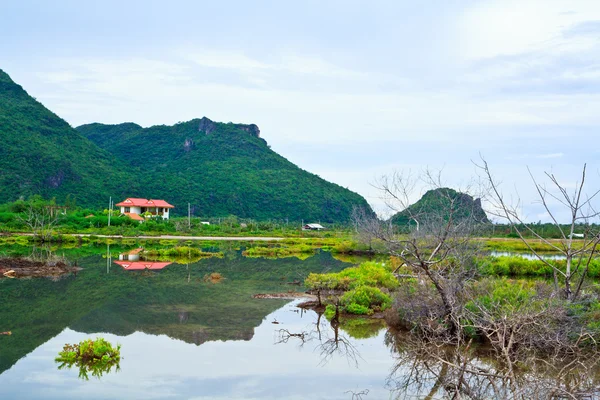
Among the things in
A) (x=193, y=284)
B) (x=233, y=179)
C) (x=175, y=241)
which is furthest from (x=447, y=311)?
(x=233, y=179)

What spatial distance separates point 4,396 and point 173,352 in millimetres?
3481

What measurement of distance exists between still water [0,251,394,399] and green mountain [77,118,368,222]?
217ft

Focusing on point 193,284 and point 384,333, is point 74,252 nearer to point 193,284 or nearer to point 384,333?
point 193,284

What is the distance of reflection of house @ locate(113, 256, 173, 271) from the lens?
25.7 meters

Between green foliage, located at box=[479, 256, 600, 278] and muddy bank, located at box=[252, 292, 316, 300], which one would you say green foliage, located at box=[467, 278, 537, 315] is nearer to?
muddy bank, located at box=[252, 292, 316, 300]

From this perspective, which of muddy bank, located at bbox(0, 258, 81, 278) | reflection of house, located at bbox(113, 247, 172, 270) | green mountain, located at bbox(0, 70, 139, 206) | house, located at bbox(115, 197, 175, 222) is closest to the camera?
muddy bank, located at bbox(0, 258, 81, 278)

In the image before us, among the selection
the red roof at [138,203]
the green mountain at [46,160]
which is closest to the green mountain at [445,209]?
the red roof at [138,203]

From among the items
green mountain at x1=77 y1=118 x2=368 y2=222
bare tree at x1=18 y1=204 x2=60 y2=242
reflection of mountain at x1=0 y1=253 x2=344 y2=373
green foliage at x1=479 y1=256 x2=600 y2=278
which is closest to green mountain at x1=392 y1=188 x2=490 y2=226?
reflection of mountain at x1=0 y1=253 x2=344 y2=373

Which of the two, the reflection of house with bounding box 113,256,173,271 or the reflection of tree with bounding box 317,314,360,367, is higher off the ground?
the reflection of house with bounding box 113,256,173,271

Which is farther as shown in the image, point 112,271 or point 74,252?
point 74,252

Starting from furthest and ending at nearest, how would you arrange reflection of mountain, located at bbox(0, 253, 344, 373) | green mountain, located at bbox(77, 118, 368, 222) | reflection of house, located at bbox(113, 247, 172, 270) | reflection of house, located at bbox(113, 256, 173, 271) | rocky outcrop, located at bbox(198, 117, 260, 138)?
1. rocky outcrop, located at bbox(198, 117, 260, 138)
2. green mountain, located at bbox(77, 118, 368, 222)
3. reflection of house, located at bbox(113, 247, 172, 270)
4. reflection of house, located at bbox(113, 256, 173, 271)
5. reflection of mountain, located at bbox(0, 253, 344, 373)

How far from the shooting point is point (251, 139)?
114500 mm

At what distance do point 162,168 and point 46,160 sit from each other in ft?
103

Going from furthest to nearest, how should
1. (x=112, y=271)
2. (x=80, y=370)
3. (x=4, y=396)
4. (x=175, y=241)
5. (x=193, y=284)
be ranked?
1. (x=175, y=241)
2. (x=112, y=271)
3. (x=193, y=284)
4. (x=80, y=370)
5. (x=4, y=396)
